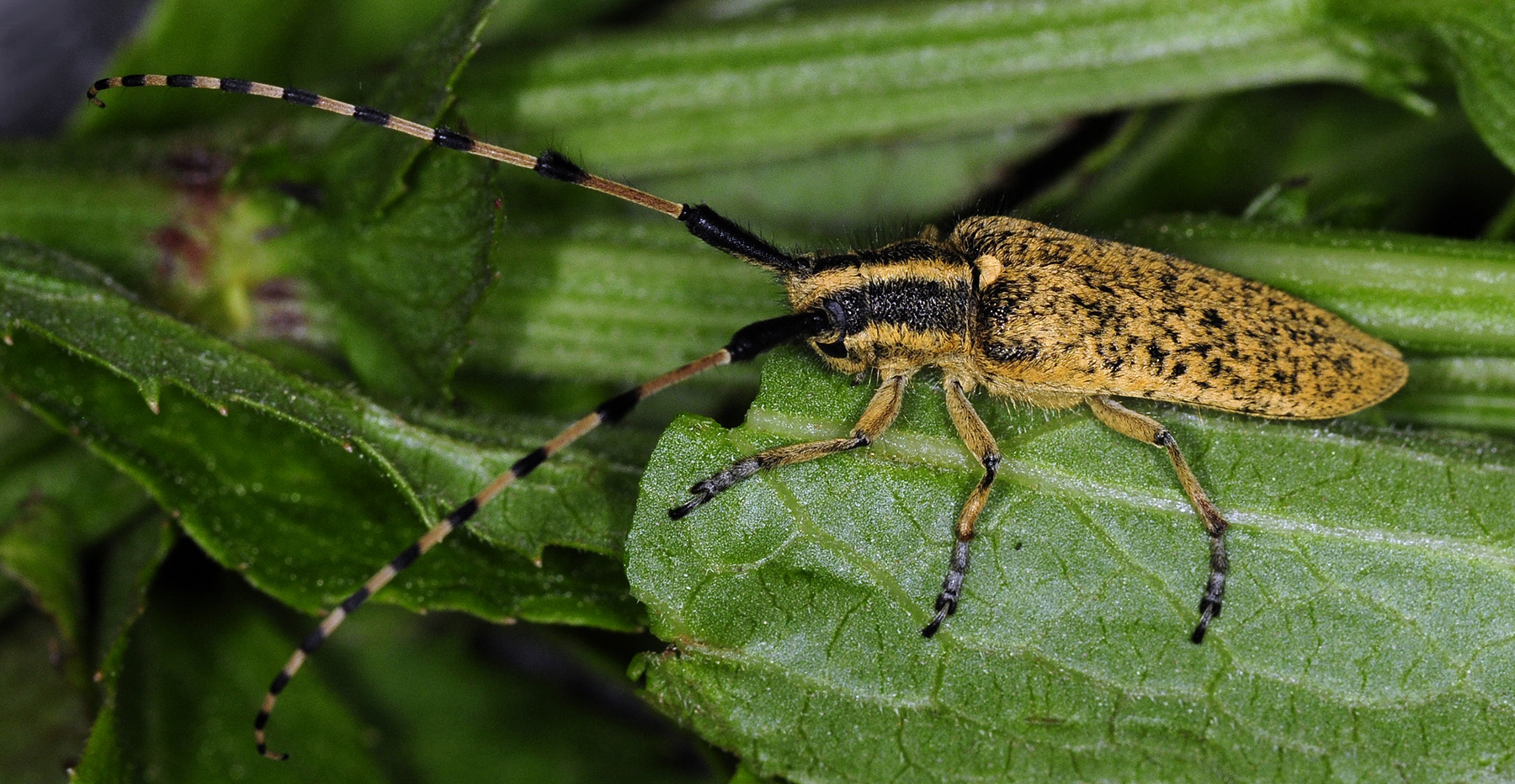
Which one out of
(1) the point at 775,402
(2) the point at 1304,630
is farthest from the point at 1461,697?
(1) the point at 775,402

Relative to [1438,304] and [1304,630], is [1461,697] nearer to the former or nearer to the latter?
[1304,630]

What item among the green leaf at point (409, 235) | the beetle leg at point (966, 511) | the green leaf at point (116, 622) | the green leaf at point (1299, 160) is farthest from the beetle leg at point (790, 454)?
the green leaf at point (1299, 160)

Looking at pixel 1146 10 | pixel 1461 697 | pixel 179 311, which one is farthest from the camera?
pixel 1146 10

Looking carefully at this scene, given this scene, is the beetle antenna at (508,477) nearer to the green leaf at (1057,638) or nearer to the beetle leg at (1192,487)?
the green leaf at (1057,638)

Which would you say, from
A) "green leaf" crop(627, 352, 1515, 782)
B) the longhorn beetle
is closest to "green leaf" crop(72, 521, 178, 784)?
the longhorn beetle

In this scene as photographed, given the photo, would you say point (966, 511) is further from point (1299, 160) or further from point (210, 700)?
point (1299, 160)

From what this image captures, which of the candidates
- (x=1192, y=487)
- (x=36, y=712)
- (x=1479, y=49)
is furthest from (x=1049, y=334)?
(x=36, y=712)
